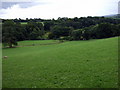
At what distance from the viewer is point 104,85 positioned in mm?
9453

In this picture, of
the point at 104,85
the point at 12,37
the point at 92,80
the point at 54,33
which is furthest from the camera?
the point at 54,33

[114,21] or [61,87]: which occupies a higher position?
[114,21]

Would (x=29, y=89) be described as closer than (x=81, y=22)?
Yes

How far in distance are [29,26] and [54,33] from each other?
77.8 ft

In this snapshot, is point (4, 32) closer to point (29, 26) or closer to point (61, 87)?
point (29, 26)

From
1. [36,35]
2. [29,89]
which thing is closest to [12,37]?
[36,35]

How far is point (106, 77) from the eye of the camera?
10.9m

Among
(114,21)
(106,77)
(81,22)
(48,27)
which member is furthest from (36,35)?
(106,77)

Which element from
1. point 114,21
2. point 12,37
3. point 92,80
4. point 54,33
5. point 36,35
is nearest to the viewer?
point 92,80

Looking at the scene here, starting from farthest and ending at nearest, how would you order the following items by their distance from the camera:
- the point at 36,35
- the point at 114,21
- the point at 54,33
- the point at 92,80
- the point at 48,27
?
the point at 48,27
the point at 114,21
the point at 54,33
the point at 36,35
the point at 92,80

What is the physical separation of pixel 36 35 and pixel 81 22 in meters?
55.9

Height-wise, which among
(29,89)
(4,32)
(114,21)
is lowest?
(29,89)

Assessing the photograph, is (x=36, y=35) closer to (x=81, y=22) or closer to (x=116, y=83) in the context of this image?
(x=81, y=22)

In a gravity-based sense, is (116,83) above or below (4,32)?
below
